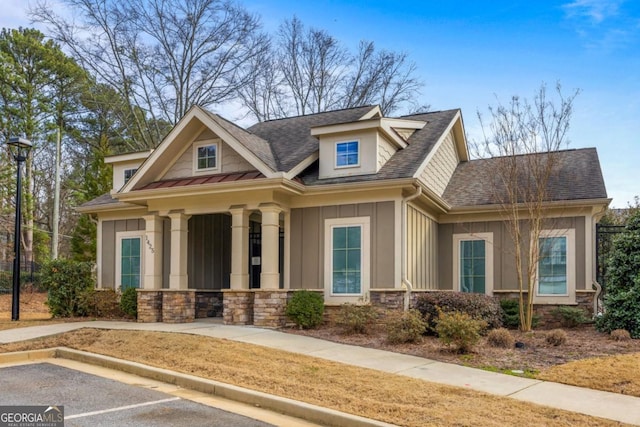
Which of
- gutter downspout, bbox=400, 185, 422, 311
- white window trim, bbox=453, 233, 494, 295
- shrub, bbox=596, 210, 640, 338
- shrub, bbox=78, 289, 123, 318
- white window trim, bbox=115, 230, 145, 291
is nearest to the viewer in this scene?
shrub, bbox=596, 210, 640, 338

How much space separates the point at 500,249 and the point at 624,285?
3.72 metres

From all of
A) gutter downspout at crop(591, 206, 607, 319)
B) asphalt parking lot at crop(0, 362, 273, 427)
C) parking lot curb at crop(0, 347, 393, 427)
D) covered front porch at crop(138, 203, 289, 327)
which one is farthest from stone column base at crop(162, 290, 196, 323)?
gutter downspout at crop(591, 206, 607, 319)

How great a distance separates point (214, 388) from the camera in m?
7.40

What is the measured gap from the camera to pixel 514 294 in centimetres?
1454

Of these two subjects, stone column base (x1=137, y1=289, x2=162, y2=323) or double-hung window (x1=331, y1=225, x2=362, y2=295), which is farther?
stone column base (x1=137, y1=289, x2=162, y2=323)

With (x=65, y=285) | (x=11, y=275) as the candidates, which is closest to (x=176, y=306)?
(x=65, y=285)

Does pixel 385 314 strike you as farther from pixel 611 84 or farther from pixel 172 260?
pixel 611 84

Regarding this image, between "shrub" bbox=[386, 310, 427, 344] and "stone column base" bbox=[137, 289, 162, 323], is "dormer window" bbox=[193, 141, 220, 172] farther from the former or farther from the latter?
"shrub" bbox=[386, 310, 427, 344]

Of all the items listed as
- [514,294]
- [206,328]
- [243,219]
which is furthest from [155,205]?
[514,294]

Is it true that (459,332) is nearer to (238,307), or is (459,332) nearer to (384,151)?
(238,307)

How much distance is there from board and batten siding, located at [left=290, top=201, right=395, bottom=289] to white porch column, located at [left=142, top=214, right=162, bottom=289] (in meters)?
3.65

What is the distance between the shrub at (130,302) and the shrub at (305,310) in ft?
15.6

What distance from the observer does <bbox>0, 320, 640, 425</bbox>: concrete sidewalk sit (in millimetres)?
6690

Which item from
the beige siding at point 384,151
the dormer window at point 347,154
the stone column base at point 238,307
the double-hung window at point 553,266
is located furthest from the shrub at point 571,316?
the stone column base at point 238,307
